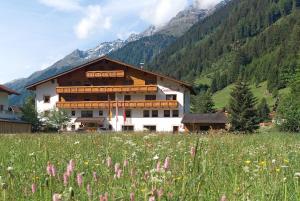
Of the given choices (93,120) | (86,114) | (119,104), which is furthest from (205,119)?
(86,114)

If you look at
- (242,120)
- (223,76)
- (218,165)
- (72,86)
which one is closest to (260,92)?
(223,76)

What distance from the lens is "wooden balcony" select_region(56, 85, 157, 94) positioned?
225ft

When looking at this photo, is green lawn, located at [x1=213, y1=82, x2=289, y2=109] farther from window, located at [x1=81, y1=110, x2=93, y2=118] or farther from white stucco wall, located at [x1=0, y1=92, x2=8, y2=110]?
white stucco wall, located at [x1=0, y1=92, x2=8, y2=110]

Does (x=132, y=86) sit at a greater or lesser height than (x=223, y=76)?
lesser

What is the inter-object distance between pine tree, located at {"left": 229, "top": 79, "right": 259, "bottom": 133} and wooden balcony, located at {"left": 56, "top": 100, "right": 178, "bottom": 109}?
Answer: 10.3m

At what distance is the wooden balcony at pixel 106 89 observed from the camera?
225 feet

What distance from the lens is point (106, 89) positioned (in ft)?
228

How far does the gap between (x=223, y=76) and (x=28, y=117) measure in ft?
455

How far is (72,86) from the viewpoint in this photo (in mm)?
70438

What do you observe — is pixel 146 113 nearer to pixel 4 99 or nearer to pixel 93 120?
pixel 93 120

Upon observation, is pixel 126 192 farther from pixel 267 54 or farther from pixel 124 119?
pixel 267 54

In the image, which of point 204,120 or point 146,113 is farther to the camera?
point 146,113

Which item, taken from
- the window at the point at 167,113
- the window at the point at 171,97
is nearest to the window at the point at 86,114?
the window at the point at 167,113

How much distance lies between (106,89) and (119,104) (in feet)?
9.15
